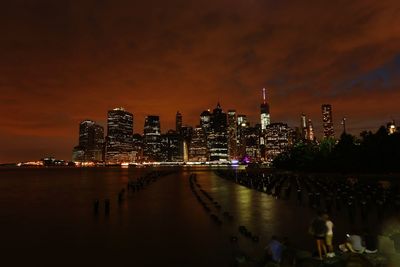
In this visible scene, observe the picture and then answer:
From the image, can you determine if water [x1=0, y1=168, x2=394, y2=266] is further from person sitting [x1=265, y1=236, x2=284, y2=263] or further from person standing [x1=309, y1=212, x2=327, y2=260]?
person sitting [x1=265, y1=236, x2=284, y2=263]

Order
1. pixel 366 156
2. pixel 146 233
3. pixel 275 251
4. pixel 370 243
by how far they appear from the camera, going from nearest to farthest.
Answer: pixel 275 251 < pixel 370 243 < pixel 146 233 < pixel 366 156

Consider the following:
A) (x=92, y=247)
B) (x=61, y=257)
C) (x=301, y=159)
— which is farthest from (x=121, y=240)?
(x=301, y=159)

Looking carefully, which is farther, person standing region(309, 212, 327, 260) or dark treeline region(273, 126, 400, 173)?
dark treeline region(273, 126, 400, 173)

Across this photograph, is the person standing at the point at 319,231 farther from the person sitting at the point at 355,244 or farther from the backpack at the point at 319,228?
the person sitting at the point at 355,244

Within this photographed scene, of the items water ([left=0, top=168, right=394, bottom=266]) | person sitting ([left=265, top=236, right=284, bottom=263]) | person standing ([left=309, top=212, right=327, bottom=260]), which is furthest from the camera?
water ([left=0, top=168, right=394, bottom=266])

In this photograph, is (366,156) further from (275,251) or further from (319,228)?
(275,251)

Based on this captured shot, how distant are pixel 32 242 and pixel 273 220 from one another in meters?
16.5

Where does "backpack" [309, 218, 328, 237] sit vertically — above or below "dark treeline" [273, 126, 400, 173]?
below

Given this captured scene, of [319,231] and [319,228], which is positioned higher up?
[319,228]

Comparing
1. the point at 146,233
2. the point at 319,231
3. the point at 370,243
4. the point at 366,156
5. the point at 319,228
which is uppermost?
the point at 366,156

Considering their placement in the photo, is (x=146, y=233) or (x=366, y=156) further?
(x=366, y=156)

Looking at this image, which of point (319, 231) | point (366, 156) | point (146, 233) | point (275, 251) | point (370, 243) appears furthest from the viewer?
point (366, 156)

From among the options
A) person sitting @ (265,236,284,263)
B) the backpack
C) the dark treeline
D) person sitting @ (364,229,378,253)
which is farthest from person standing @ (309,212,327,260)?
the dark treeline

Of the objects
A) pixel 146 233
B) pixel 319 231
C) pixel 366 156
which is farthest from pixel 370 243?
pixel 366 156
